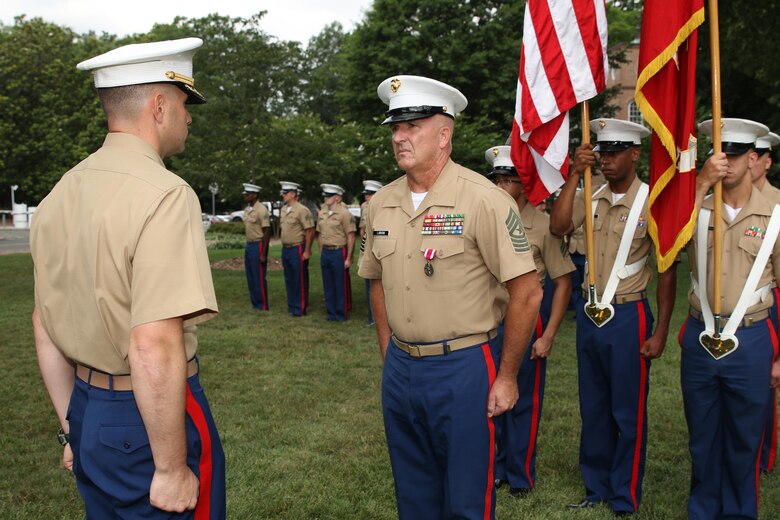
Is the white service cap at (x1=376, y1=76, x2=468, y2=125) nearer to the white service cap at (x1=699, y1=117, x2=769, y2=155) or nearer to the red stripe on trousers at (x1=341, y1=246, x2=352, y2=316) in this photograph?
the white service cap at (x1=699, y1=117, x2=769, y2=155)

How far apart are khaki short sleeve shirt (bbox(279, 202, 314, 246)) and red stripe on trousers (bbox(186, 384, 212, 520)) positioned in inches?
399

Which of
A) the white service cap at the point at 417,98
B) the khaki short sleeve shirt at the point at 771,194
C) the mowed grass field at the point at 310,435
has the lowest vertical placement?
the mowed grass field at the point at 310,435

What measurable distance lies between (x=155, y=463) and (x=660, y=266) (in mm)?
2979

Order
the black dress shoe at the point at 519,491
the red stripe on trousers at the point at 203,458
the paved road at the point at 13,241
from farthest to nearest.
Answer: the paved road at the point at 13,241 → the black dress shoe at the point at 519,491 → the red stripe on trousers at the point at 203,458

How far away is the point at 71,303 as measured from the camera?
241 centimetres

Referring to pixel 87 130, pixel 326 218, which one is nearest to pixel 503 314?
pixel 326 218

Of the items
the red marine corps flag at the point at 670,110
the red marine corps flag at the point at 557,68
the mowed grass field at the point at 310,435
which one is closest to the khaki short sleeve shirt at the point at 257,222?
the mowed grass field at the point at 310,435

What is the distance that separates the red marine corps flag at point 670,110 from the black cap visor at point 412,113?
4.58 feet

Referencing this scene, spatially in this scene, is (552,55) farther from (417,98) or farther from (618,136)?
(417,98)

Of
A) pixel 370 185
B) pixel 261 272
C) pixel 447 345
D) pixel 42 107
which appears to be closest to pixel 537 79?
pixel 447 345

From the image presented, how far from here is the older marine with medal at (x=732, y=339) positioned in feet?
13.2

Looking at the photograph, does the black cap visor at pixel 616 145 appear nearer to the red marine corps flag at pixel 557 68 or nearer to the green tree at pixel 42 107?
A: the red marine corps flag at pixel 557 68

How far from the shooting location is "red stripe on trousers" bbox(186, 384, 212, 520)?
247cm

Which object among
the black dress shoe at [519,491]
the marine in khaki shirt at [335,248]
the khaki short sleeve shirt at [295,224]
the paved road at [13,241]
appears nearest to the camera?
the black dress shoe at [519,491]
